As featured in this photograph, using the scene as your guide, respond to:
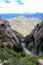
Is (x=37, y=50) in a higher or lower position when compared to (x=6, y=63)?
higher

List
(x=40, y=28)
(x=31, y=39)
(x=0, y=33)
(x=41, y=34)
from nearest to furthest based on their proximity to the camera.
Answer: (x=0, y=33) → (x=41, y=34) → (x=40, y=28) → (x=31, y=39)

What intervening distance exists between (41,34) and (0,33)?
58.7 feet

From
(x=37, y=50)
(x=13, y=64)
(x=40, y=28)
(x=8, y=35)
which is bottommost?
(x=13, y=64)

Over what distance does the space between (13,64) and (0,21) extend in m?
85.0

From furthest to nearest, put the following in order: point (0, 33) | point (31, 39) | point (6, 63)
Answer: point (31, 39) → point (0, 33) → point (6, 63)

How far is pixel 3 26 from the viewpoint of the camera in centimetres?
10594

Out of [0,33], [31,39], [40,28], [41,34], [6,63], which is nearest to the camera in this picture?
[6,63]

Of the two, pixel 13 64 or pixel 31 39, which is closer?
pixel 13 64

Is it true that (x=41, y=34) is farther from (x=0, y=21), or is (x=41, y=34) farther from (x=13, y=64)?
(x=13, y=64)

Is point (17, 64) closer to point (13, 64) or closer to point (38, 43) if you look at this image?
point (13, 64)

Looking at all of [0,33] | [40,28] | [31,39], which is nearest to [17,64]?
[0,33]

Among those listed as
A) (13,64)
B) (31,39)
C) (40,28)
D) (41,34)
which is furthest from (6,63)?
(31,39)

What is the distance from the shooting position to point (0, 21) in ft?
357

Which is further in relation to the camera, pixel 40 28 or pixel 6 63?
pixel 40 28
